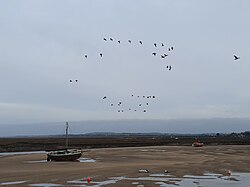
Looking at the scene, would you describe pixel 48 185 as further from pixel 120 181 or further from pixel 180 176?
pixel 180 176

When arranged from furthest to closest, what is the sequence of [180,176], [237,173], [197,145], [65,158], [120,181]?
1. [197,145]
2. [65,158]
3. [237,173]
4. [180,176]
5. [120,181]

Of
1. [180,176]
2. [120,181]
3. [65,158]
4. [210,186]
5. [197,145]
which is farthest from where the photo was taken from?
[197,145]

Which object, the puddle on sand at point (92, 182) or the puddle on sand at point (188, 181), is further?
the puddle on sand at point (188, 181)

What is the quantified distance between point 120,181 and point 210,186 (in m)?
5.61

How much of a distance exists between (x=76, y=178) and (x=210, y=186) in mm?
8897

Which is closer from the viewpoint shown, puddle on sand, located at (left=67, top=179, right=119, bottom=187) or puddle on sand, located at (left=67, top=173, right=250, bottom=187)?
puddle on sand, located at (left=67, top=179, right=119, bottom=187)

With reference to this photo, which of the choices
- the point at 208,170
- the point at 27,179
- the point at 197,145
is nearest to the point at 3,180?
the point at 27,179

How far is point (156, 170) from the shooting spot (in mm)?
32281

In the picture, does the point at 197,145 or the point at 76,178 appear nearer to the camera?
the point at 76,178

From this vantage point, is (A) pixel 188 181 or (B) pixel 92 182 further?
(A) pixel 188 181

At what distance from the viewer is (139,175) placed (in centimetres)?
2869

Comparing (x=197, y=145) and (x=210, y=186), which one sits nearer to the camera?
(x=210, y=186)

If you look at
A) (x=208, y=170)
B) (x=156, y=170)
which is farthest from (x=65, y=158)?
(x=208, y=170)

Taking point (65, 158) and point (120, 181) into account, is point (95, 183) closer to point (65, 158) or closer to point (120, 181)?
point (120, 181)
